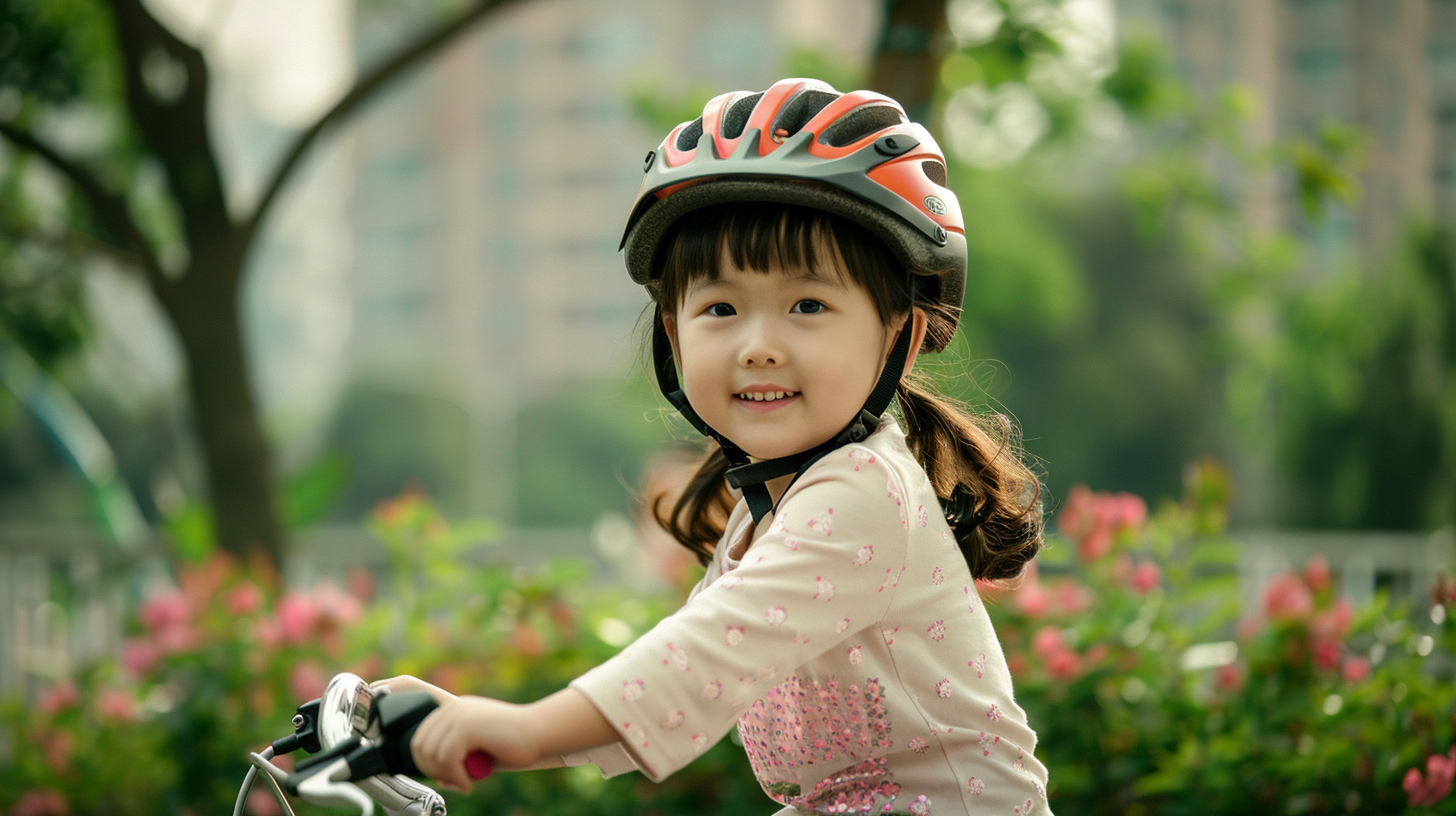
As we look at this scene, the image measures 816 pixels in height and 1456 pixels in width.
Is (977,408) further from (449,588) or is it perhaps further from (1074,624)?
(449,588)

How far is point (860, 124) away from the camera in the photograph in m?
1.84

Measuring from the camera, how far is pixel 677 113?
6555mm

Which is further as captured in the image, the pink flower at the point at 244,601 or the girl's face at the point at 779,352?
the pink flower at the point at 244,601

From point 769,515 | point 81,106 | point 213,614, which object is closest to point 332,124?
point 81,106

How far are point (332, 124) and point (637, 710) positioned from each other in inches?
182

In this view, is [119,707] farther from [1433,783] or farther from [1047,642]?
[1433,783]

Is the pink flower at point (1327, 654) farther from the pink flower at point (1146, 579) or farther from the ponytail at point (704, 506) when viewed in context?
the ponytail at point (704, 506)

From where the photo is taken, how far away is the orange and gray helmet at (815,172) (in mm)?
1714

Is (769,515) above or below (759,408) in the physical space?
below

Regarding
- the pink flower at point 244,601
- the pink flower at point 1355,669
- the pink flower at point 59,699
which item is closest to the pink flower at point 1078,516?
the pink flower at point 1355,669

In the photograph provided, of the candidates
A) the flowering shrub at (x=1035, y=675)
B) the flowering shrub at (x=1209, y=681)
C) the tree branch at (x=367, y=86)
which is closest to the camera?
the flowering shrub at (x=1209, y=681)

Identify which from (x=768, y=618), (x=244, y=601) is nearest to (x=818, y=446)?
(x=768, y=618)

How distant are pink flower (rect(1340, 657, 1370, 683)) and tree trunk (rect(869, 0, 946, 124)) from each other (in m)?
2.22

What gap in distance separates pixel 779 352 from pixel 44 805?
4279 mm
